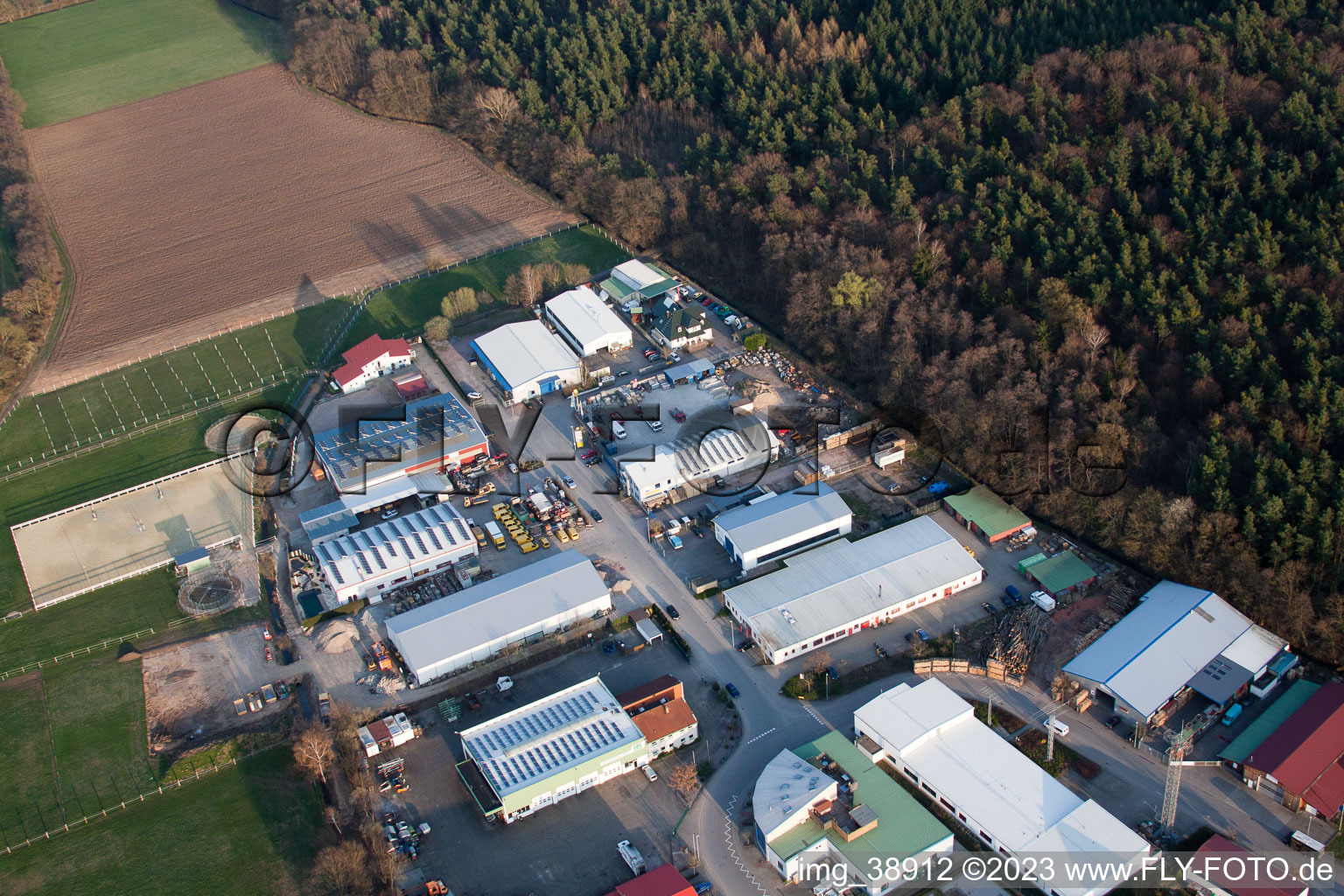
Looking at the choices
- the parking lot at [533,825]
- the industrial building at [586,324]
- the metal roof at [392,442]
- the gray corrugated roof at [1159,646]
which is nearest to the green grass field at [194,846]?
the parking lot at [533,825]

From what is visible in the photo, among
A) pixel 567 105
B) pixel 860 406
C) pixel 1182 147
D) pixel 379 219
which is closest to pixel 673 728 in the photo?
pixel 860 406

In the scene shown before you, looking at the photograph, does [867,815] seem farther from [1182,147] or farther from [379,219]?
[379,219]

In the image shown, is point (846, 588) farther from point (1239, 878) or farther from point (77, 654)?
point (77, 654)

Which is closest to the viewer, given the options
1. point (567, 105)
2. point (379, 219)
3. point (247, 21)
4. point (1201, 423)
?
point (1201, 423)

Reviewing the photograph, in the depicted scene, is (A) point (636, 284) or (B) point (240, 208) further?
(B) point (240, 208)

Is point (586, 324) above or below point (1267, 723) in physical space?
below

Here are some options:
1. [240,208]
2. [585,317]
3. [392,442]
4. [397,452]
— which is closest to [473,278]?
[585,317]
